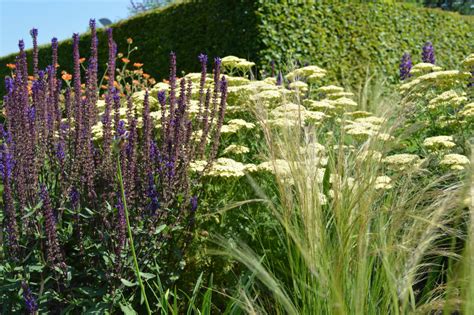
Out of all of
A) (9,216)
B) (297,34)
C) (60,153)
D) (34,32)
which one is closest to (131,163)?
(60,153)

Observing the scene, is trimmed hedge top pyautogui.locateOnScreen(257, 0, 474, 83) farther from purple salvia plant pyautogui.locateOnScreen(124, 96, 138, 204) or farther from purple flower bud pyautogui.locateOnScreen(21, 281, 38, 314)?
purple flower bud pyautogui.locateOnScreen(21, 281, 38, 314)

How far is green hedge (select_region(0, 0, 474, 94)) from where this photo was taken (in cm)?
797

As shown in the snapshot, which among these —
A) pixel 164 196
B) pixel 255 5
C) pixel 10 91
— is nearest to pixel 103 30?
pixel 255 5

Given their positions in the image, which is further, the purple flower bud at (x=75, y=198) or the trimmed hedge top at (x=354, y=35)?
the trimmed hedge top at (x=354, y=35)

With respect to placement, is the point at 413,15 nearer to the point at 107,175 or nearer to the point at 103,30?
the point at 103,30

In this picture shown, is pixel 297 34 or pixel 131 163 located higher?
pixel 297 34

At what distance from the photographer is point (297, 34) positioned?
8.21 meters

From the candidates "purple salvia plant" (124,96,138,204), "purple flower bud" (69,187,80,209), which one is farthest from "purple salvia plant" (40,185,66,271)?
"purple salvia plant" (124,96,138,204)

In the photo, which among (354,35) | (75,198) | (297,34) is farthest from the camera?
(354,35)

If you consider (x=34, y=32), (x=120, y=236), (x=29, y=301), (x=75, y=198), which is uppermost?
(x=34, y=32)

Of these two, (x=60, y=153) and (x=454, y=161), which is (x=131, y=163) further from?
(x=454, y=161)

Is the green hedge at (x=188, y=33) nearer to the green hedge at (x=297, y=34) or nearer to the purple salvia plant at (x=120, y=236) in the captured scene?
the green hedge at (x=297, y=34)

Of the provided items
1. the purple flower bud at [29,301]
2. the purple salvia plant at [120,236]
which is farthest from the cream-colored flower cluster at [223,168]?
the purple flower bud at [29,301]

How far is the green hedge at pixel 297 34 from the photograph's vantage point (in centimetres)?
A: 797
